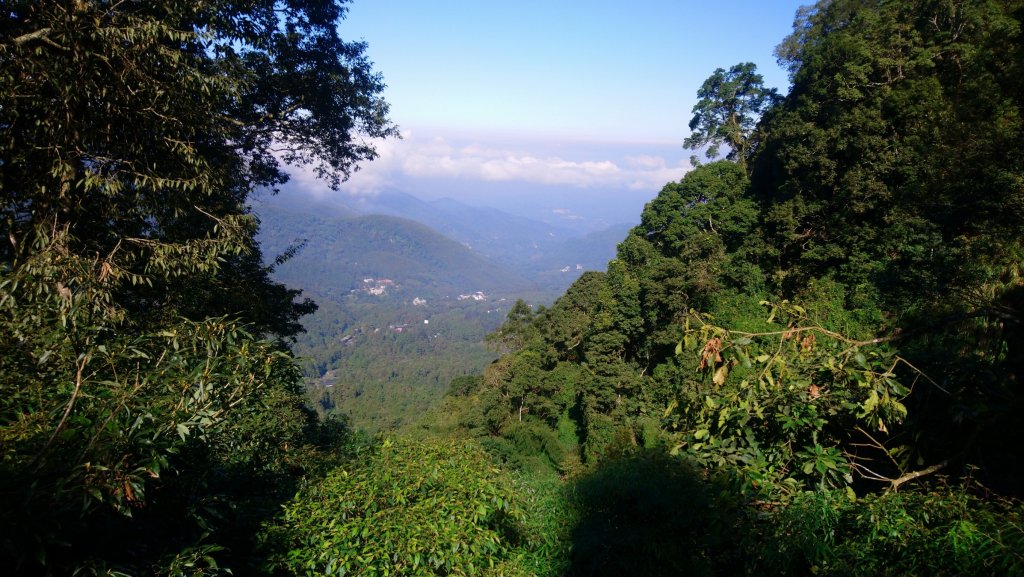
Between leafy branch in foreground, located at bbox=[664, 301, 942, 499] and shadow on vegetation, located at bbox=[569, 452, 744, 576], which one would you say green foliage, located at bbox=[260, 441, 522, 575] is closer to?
leafy branch in foreground, located at bbox=[664, 301, 942, 499]

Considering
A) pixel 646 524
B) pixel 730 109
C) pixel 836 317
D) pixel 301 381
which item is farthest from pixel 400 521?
A: pixel 730 109

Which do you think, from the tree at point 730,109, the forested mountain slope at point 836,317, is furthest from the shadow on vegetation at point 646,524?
the tree at point 730,109

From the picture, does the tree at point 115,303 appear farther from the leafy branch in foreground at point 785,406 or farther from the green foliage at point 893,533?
the green foliage at point 893,533

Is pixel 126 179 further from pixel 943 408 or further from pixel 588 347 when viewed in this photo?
pixel 588 347

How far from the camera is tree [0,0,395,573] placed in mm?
2023

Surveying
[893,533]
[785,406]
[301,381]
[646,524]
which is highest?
[785,406]

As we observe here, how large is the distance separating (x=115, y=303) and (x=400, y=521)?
11.2ft

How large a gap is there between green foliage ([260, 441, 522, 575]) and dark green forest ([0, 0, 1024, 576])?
0.07ft

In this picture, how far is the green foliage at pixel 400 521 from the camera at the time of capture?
289 cm

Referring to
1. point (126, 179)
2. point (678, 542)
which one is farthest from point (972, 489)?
point (126, 179)

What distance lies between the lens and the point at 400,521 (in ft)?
10.2

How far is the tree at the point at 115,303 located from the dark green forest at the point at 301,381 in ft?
0.08

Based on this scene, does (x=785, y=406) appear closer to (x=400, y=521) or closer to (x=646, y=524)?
(x=400, y=521)

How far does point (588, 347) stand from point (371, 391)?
6285 centimetres
